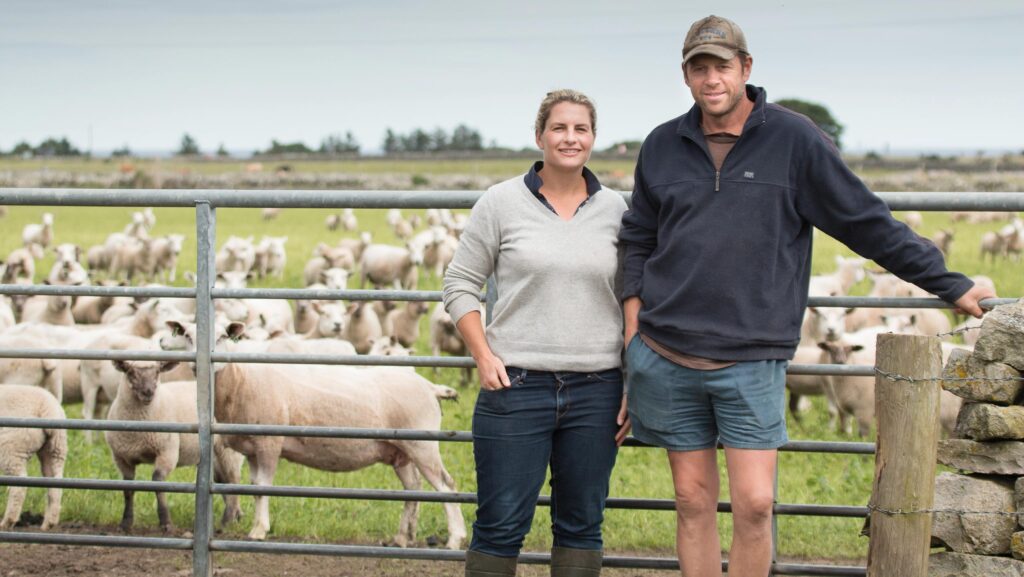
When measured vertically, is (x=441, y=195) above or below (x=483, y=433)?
above

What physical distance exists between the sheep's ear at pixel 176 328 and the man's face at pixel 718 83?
16.4ft

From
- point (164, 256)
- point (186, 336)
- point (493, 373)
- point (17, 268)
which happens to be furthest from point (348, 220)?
point (493, 373)

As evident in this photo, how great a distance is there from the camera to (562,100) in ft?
14.5

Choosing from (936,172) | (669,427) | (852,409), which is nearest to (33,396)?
(669,427)

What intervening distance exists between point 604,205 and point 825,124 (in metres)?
106

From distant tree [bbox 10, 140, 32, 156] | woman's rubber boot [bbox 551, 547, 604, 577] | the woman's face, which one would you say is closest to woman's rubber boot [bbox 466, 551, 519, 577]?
woman's rubber boot [bbox 551, 547, 604, 577]

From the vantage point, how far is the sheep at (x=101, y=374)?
1136cm

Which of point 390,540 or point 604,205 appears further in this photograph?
point 390,540

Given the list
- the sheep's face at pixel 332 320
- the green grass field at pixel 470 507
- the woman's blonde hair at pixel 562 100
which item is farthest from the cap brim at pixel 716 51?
the sheep's face at pixel 332 320

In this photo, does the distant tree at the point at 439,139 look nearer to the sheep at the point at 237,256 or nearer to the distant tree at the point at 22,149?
the distant tree at the point at 22,149

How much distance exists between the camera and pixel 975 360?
4512mm

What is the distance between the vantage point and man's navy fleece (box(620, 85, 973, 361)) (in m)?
4.20

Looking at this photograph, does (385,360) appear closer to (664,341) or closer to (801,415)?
(664,341)

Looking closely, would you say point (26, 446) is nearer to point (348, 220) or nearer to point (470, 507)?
point (470, 507)
